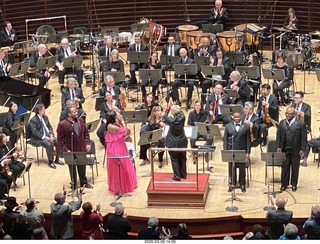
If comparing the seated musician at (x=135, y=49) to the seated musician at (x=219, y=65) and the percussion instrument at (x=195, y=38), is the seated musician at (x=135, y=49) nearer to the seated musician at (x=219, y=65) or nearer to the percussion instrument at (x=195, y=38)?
the percussion instrument at (x=195, y=38)

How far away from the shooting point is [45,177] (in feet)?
58.7

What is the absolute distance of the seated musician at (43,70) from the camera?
22.2 meters

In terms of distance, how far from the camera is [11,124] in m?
18.2

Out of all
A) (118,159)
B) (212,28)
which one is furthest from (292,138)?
(212,28)

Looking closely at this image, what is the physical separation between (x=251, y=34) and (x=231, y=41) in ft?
2.20

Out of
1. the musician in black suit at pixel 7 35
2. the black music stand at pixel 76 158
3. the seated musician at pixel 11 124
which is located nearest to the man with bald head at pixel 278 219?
the black music stand at pixel 76 158

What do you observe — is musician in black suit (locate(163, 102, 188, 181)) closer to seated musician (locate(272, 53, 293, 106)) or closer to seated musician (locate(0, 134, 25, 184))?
seated musician (locate(0, 134, 25, 184))

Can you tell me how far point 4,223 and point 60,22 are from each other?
13194mm

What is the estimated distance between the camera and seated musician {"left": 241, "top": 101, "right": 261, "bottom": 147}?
57.9ft

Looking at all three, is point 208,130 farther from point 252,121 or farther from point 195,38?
point 195,38

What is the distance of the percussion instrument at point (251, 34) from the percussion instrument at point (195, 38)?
40.5 inches

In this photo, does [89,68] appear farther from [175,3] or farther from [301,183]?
[301,183]

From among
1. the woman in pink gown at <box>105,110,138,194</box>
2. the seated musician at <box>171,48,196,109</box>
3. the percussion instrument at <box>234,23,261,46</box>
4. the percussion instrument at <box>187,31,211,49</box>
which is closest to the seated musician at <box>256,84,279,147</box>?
the seated musician at <box>171,48,196,109</box>
